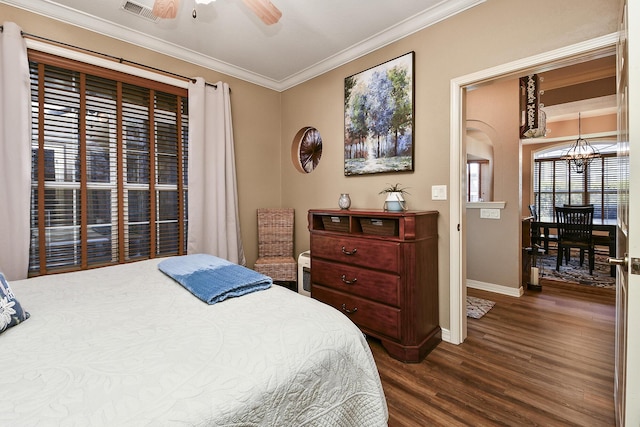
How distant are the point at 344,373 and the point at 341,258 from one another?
4.92ft

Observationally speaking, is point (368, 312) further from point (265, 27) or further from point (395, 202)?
point (265, 27)

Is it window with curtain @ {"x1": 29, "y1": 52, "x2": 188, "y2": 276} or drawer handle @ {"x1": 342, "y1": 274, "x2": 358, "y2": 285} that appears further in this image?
drawer handle @ {"x1": 342, "y1": 274, "x2": 358, "y2": 285}

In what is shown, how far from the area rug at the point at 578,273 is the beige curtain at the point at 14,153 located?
588 centimetres

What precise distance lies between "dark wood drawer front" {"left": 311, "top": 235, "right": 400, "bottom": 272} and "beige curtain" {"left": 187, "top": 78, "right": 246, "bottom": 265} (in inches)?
39.7

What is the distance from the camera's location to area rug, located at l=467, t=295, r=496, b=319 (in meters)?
2.96

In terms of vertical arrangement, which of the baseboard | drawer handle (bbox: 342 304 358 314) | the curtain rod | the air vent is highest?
the air vent

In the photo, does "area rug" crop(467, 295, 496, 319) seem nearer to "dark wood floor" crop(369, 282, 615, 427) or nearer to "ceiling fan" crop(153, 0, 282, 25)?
"dark wood floor" crop(369, 282, 615, 427)

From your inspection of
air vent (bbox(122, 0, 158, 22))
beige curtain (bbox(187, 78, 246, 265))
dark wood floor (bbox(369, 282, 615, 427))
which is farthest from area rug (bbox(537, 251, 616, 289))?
air vent (bbox(122, 0, 158, 22))

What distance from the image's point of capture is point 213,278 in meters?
1.44

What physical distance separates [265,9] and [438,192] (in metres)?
1.77

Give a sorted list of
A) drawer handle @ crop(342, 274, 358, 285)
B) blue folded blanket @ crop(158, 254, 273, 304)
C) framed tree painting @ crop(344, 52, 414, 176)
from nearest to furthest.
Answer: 1. blue folded blanket @ crop(158, 254, 273, 304)
2. drawer handle @ crop(342, 274, 358, 285)
3. framed tree painting @ crop(344, 52, 414, 176)

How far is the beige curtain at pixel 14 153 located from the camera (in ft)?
6.77

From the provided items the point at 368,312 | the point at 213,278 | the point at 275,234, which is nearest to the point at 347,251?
the point at 368,312

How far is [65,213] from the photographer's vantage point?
7.77 ft
